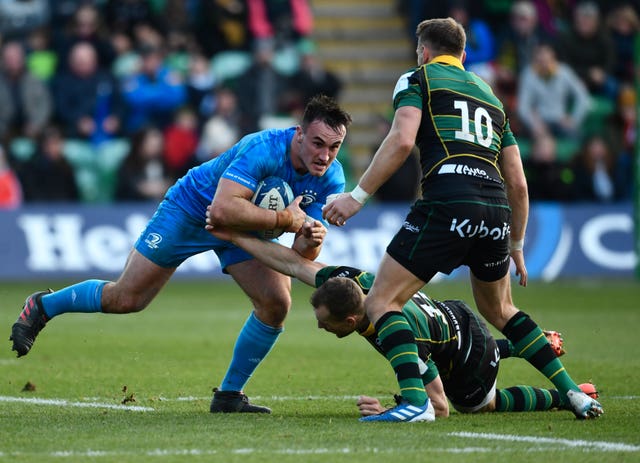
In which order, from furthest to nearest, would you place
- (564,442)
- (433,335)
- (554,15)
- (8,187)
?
(554,15)
(8,187)
(433,335)
(564,442)

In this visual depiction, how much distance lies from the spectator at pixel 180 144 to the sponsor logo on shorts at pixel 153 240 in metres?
12.2

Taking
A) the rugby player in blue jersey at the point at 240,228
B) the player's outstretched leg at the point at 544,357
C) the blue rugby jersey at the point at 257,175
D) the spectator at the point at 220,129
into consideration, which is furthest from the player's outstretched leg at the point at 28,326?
the spectator at the point at 220,129

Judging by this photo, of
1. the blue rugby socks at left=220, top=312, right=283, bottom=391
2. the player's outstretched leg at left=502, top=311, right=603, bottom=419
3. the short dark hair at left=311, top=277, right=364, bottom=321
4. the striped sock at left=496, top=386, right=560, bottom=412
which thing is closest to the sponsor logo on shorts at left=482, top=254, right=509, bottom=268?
the player's outstretched leg at left=502, top=311, right=603, bottom=419

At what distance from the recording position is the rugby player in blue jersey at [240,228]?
785 centimetres

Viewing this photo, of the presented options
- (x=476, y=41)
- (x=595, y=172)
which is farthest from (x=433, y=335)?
(x=476, y=41)

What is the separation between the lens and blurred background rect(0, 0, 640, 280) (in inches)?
759

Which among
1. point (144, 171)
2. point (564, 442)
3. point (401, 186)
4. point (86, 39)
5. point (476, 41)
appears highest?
point (476, 41)

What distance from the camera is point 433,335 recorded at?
760 cm

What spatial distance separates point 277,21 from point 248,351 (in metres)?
15.1

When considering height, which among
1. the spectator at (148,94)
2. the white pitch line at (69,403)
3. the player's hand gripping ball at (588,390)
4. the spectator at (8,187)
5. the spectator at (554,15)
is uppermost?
the spectator at (554,15)

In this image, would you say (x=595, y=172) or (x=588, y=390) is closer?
(x=588, y=390)

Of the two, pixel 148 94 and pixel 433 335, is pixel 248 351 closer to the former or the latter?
pixel 433 335

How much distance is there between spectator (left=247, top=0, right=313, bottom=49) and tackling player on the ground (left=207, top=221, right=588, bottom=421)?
1491cm

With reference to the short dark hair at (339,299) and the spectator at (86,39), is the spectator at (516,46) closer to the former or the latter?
the spectator at (86,39)
